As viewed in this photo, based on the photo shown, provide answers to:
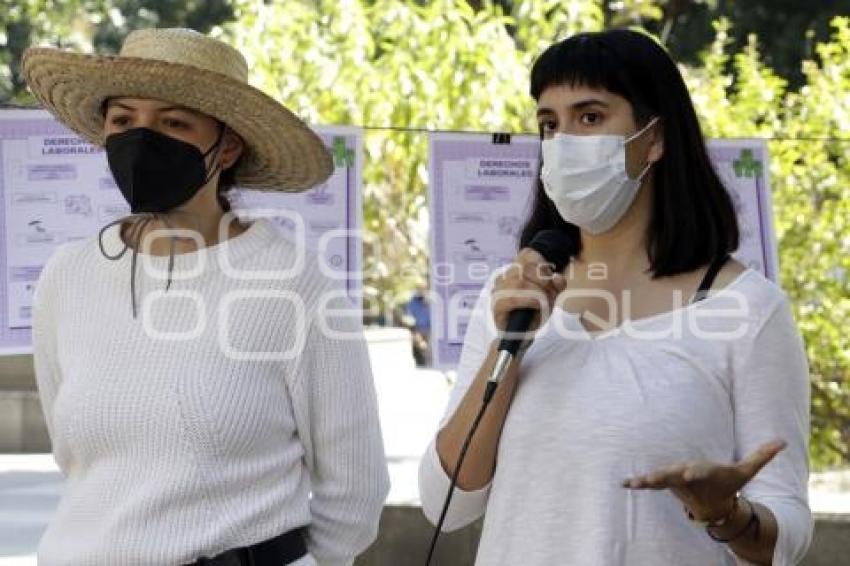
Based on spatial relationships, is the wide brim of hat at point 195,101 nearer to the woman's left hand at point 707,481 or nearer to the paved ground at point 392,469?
the woman's left hand at point 707,481

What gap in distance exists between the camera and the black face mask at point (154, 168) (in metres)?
3.02

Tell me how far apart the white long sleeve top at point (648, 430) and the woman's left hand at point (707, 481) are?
6.8 inches

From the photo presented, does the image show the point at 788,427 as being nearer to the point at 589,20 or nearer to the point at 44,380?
the point at 44,380

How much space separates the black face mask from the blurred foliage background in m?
5.92

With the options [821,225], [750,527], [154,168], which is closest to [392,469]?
[821,225]

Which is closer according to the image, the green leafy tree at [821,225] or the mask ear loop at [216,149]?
the mask ear loop at [216,149]

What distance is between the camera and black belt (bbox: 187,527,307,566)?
2.84m

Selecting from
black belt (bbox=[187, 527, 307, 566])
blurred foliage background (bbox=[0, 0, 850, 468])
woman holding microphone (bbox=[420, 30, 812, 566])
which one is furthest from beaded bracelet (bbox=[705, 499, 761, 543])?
blurred foliage background (bbox=[0, 0, 850, 468])

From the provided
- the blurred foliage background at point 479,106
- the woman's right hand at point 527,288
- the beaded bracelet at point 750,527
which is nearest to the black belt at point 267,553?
the woman's right hand at point 527,288

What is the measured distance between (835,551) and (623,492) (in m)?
3.32

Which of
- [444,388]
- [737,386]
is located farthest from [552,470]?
[444,388]

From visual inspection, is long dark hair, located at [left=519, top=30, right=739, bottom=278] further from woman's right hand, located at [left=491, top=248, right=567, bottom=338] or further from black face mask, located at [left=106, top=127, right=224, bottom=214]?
black face mask, located at [left=106, top=127, right=224, bottom=214]

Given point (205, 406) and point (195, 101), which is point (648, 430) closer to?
point (205, 406)

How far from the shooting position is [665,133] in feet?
9.49
